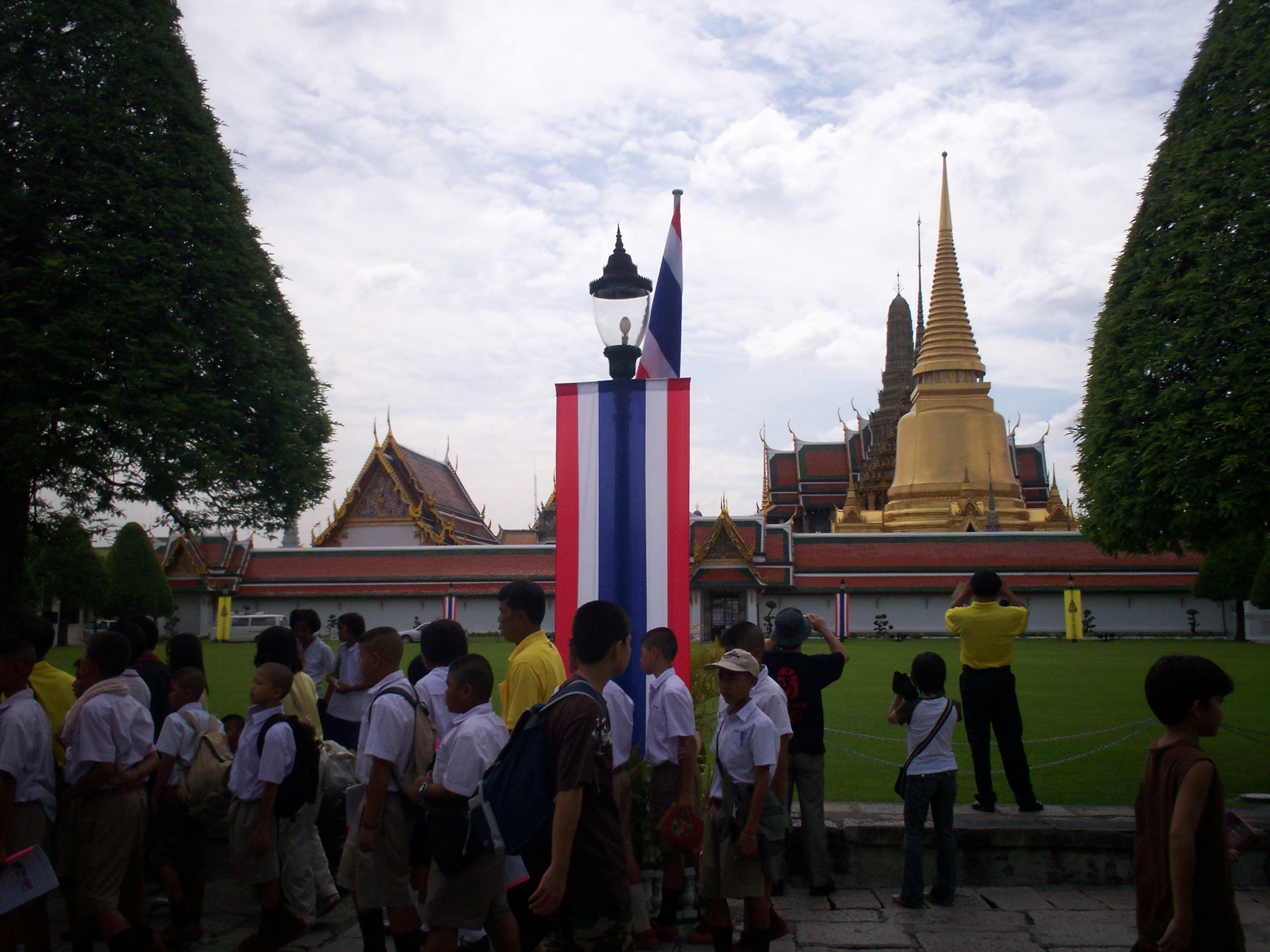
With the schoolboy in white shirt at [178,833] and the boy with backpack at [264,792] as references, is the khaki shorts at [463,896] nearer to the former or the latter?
the boy with backpack at [264,792]

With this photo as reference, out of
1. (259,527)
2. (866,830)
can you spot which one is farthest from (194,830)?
(259,527)

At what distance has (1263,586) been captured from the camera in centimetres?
2595

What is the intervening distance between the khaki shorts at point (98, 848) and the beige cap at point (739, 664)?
9.12ft

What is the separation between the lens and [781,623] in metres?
5.62

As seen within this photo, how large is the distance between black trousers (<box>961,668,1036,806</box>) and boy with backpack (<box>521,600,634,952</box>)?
3.91 m

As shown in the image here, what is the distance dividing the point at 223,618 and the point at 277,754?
34044 mm

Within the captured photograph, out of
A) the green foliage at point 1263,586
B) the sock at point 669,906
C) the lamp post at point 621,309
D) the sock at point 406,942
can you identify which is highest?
the lamp post at point 621,309

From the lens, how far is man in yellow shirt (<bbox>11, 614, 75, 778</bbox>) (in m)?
4.47

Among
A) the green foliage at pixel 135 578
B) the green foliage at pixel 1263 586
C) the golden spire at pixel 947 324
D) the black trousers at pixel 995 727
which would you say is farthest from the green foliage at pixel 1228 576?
the green foliage at pixel 135 578

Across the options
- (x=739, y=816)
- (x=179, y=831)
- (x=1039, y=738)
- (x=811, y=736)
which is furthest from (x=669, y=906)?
(x=1039, y=738)

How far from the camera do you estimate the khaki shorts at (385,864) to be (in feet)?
13.0

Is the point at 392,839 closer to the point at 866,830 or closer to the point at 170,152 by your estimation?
the point at 866,830

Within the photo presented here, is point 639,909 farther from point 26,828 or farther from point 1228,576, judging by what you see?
point 1228,576

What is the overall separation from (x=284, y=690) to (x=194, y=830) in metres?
1.13
